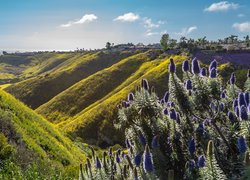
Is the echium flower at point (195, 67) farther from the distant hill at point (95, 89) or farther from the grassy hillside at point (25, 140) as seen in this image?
the distant hill at point (95, 89)

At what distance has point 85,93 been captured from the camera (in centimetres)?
10275

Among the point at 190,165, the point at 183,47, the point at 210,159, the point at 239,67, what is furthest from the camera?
the point at 183,47

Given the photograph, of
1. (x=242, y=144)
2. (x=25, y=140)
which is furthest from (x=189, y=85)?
(x=25, y=140)

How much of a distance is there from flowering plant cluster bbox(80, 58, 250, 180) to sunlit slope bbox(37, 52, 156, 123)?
8453 centimetres

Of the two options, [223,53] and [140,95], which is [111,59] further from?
[140,95]

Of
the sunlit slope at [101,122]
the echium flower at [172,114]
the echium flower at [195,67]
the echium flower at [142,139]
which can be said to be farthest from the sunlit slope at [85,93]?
the echium flower at [195,67]

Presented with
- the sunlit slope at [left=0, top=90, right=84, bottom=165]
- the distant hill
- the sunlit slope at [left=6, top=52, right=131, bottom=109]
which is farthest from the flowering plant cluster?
the sunlit slope at [left=6, top=52, right=131, bottom=109]

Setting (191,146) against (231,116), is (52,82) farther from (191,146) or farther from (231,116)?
(191,146)

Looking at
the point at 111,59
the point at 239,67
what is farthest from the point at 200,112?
the point at 111,59

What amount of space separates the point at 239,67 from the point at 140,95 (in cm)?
8060

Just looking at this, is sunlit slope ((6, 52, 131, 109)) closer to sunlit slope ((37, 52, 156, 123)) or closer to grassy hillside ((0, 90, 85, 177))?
sunlit slope ((37, 52, 156, 123))

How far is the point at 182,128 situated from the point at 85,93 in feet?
317

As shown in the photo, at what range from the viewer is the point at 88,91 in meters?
103

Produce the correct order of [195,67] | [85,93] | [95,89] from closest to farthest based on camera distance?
[195,67] < [85,93] < [95,89]
